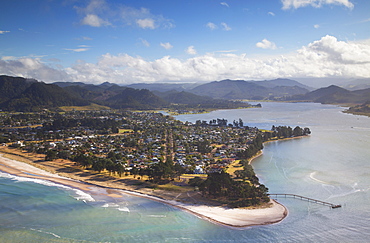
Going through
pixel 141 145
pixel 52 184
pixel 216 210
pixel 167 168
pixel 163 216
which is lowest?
pixel 163 216

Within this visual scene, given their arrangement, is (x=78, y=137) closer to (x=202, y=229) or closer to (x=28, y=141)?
(x=28, y=141)

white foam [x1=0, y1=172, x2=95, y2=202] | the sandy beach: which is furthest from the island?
white foam [x1=0, y1=172, x2=95, y2=202]

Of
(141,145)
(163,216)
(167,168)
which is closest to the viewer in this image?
(163,216)

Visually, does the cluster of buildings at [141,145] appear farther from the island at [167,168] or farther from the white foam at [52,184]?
the white foam at [52,184]

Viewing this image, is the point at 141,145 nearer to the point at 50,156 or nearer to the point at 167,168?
the point at 50,156

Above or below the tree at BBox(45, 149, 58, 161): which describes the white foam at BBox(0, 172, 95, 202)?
below

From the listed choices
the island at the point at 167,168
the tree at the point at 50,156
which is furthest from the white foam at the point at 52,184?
the tree at the point at 50,156

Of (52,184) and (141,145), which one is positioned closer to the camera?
Result: (52,184)

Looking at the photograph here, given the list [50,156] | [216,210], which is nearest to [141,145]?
[50,156]

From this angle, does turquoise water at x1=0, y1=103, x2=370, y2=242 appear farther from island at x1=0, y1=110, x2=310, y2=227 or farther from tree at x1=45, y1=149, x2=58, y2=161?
tree at x1=45, y1=149, x2=58, y2=161
